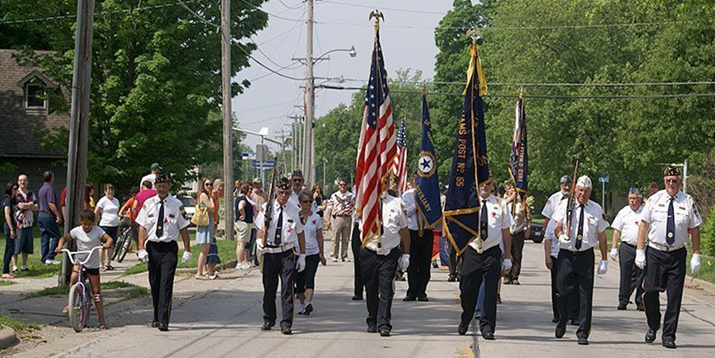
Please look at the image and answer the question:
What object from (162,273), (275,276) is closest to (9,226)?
(162,273)

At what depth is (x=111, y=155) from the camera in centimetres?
3966

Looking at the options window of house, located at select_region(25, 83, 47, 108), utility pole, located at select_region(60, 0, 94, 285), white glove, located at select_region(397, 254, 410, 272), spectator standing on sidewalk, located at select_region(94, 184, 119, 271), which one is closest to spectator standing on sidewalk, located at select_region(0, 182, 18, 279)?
spectator standing on sidewalk, located at select_region(94, 184, 119, 271)

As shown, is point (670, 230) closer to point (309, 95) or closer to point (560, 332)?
point (560, 332)

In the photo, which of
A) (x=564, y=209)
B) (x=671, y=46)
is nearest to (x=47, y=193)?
(x=564, y=209)

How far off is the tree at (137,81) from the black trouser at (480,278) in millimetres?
26277

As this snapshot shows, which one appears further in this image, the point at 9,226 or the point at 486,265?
the point at 9,226

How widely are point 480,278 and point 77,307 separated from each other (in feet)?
16.5

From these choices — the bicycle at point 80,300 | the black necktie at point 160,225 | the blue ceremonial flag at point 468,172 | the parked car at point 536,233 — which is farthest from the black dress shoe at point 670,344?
the parked car at point 536,233

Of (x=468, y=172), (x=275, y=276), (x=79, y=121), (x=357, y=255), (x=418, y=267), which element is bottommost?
(x=418, y=267)

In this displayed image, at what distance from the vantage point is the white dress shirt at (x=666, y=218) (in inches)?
500

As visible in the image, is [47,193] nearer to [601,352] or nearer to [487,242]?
[487,242]

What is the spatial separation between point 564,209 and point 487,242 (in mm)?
1077

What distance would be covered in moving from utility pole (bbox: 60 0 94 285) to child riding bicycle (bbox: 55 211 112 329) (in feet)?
10.4

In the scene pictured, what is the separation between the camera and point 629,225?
54.9ft
